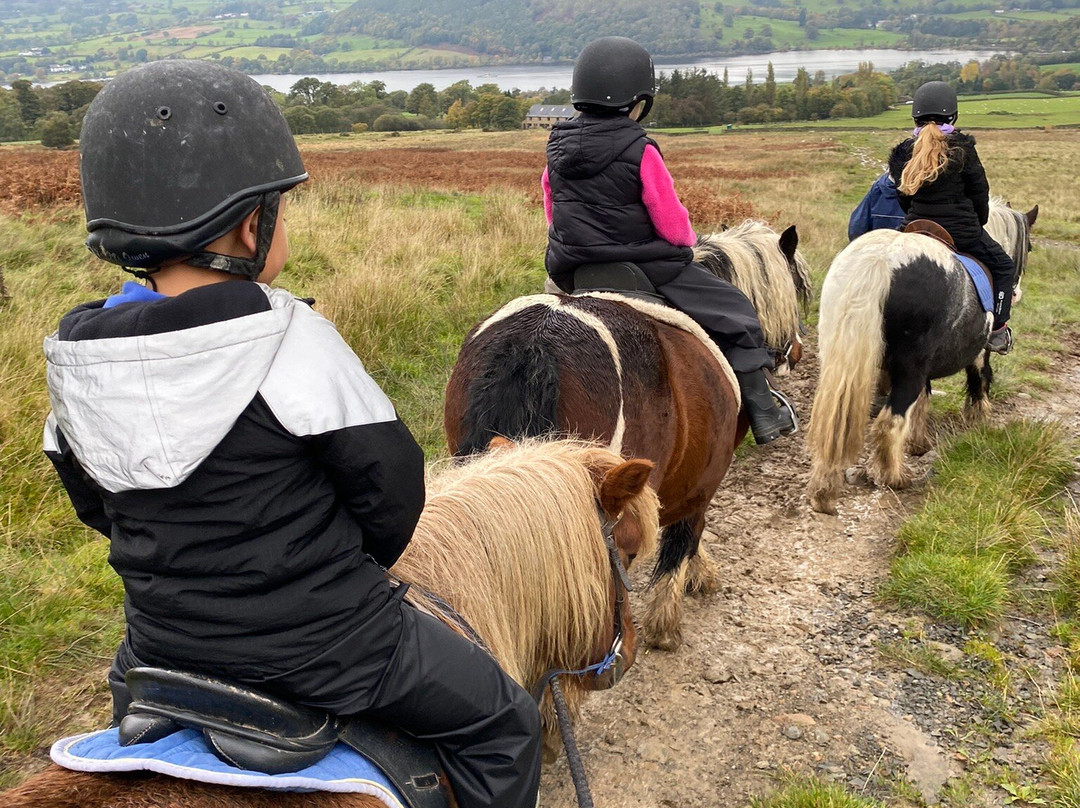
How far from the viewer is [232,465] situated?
1.30 meters

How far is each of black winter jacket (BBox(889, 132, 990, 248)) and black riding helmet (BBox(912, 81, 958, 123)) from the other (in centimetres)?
18

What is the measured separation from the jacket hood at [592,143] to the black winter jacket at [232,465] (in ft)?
7.49

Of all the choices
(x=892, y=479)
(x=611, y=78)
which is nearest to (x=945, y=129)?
(x=892, y=479)

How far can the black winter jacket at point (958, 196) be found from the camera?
5.42m

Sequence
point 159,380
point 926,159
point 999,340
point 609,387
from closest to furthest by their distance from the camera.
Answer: point 159,380, point 609,387, point 926,159, point 999,340

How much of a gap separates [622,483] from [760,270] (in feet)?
9.50

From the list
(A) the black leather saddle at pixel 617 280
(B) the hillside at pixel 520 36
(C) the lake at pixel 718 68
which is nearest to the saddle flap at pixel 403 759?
(A) the black leather saddle at pixel 617 280

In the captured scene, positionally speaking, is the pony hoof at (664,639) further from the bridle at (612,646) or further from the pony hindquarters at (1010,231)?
the pony hindquarters at (1010,231)

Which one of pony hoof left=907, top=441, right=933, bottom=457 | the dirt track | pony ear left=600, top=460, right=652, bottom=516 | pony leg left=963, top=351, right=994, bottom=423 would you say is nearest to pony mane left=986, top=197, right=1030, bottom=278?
pony leg left=963, top=351, right=994, bottom=423

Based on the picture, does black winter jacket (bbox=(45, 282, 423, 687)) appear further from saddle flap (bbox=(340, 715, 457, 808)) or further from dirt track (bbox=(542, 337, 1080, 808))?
dirt track (bbox=(542, 337, 1080, 808))

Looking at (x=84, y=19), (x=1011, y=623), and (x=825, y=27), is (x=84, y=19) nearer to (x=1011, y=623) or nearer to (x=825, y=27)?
(x=825, y=27)

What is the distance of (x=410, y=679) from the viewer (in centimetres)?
146

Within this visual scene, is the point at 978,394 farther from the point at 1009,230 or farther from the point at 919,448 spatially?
the point at 1009,230

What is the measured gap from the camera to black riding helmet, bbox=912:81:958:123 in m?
5.47
